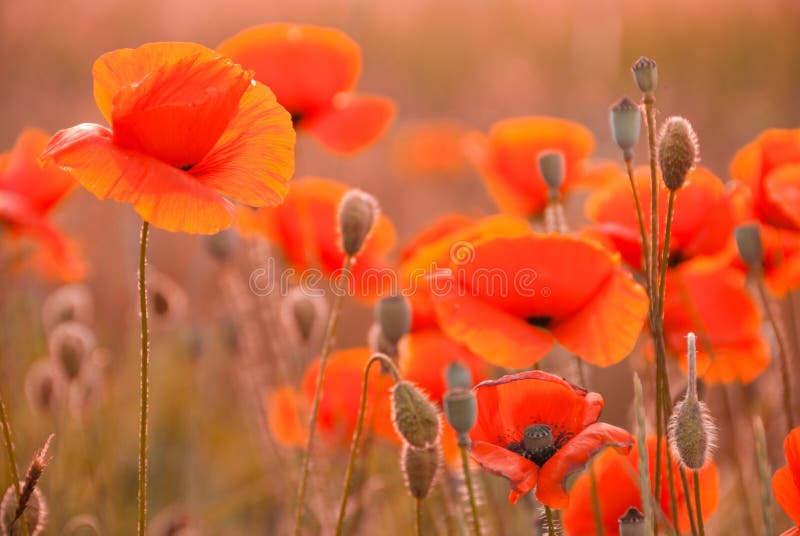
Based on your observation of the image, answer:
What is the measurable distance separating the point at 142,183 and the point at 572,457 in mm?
498

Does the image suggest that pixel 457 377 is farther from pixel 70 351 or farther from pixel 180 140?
pixel 70 351

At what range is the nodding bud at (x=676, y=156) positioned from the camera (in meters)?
1.14

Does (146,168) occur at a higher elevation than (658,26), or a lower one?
lower

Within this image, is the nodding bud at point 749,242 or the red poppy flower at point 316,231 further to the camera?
the red poppy flower at point 316,231

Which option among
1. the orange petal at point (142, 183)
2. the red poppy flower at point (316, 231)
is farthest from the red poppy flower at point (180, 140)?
the red poppy flower at point (316, 231)

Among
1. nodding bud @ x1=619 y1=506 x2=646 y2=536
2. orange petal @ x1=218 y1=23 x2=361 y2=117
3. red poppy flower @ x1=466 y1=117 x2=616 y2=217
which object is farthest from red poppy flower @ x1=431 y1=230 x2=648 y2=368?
orange petal @ x1=218 y1=23 x2=361 y2=117

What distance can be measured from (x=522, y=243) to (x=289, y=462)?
988 mm

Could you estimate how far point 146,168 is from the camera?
3.45 ft

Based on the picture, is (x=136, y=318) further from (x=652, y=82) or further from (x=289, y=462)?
(x=652, y=82)

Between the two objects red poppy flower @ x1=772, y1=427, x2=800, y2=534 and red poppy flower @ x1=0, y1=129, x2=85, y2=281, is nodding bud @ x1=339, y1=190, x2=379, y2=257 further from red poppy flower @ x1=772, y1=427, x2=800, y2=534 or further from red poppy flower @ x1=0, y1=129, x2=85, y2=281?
red poppy flower @ x1=772, y1=427, x2=800, y2=534

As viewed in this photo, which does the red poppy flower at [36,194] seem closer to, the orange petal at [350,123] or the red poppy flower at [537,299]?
the orange petal at [350,123]

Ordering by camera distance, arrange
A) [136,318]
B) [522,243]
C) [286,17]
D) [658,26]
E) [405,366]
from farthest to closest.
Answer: [658,26]
[286,17]
[136,318]
[405,366]
[522,243]

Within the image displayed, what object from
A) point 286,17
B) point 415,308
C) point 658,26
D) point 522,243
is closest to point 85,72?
point 286,17

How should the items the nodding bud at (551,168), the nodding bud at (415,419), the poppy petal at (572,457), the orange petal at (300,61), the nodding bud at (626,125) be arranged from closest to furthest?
the poppy petal at (572,457)
the nodding bud at (415,419)
the nodding bud at (626,125)
the nodding bud at (551,168)
the orange petal at (300,61)
